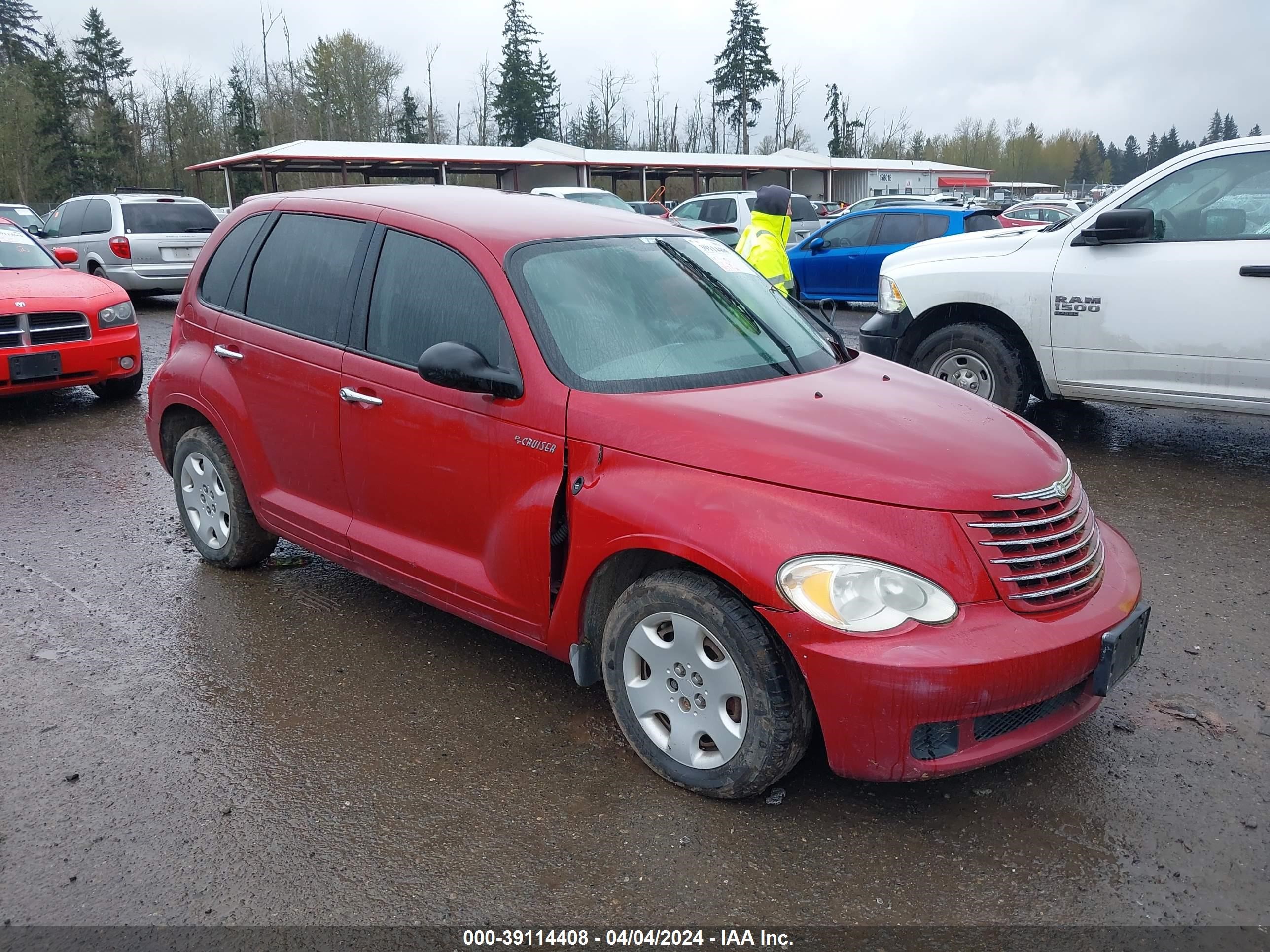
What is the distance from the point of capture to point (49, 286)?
8180 mm

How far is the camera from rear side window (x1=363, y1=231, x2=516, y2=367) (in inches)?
137

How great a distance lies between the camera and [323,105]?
212 ft

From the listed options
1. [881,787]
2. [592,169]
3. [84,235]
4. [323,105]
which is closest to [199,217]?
[84,235]

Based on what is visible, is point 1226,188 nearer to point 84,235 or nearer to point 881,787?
point 881,787

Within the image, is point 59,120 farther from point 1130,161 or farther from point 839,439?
point 1130,161

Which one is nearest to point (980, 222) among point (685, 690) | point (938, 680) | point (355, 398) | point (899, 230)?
point (899, 230)

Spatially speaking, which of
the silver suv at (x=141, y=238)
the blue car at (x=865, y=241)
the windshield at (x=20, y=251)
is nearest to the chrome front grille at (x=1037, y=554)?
the windshield at (x=20, y=251)

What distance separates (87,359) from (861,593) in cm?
764

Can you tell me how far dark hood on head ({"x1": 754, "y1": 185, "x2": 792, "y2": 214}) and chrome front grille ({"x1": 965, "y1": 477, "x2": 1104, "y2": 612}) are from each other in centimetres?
487

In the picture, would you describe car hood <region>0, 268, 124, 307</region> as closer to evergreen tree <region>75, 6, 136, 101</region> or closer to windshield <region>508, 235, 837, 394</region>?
windshield <region>508, 235, 837, 394</region>

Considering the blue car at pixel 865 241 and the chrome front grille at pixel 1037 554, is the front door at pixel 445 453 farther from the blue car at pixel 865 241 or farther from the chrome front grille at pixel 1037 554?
the blue car at pixel 865 241

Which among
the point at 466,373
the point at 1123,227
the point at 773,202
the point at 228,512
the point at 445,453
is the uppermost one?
the point at 773,202

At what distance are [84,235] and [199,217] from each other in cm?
176

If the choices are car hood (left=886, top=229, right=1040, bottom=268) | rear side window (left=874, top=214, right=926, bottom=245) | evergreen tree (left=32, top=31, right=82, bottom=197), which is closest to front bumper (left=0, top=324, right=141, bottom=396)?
car hood (left=886, top=229, right=1040, bottom=268)
